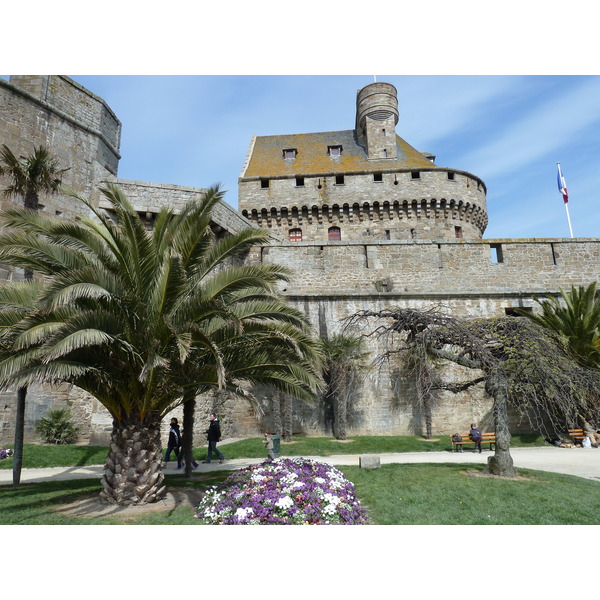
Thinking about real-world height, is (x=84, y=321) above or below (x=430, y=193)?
below

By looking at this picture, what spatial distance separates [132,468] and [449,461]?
707cm

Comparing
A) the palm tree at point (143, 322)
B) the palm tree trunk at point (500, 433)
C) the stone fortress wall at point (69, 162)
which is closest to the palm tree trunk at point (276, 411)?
the stone fortress wall at point (69, 162)

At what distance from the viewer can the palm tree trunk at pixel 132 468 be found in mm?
6426

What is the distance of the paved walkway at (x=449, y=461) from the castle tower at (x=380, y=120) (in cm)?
2184

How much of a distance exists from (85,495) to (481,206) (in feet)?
93.2

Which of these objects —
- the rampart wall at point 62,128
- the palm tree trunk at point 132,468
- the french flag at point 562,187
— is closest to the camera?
the palm tree trunk at point 132,468

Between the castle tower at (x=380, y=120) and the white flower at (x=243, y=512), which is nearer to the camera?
the white flower at (x=243, y=512)

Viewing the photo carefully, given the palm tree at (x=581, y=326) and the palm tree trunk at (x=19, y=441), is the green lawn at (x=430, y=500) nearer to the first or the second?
the palm tree trunk at (x=19, y=441)

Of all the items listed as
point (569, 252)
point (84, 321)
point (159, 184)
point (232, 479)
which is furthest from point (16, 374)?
point (569, 252)

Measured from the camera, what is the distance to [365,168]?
2795 centimetres

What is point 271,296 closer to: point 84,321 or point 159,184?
point 84,321

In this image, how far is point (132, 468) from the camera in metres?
6.49

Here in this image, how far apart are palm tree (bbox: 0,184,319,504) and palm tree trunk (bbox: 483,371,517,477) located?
389 cm

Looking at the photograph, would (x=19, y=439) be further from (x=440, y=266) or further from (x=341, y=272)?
(x=440, y=266)
